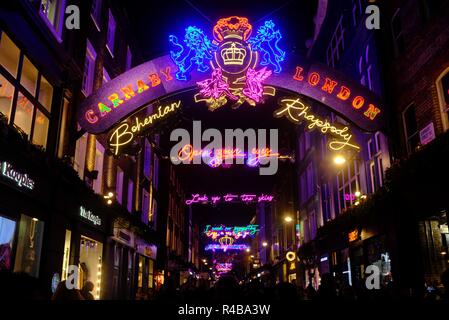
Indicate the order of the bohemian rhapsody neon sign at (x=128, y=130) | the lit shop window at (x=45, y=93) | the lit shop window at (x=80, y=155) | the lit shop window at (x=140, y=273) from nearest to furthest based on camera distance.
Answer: the lit shop window at (x=45, y=93)
the bohemian rhapsody neon sign at (x=128, y=130)
the lit shop window at (x=80, y=155)
the lit shop window at (x=140, y=273)

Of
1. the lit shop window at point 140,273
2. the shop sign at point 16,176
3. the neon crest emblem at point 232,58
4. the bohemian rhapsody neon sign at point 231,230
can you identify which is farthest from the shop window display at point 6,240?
the bohemian rhapsody neon sign at point 231,230

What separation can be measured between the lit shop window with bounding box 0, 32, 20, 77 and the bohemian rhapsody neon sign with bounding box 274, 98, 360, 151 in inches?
320

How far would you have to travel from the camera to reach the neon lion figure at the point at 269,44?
14.3m

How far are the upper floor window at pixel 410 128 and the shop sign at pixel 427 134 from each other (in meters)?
0.79

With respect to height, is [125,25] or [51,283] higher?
[125,25]

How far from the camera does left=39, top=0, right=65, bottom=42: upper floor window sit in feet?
43.4

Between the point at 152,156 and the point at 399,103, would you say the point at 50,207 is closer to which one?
the point at 399,103

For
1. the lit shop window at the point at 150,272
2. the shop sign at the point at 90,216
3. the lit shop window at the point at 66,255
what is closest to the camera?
the lit shop window at the point at 66,255

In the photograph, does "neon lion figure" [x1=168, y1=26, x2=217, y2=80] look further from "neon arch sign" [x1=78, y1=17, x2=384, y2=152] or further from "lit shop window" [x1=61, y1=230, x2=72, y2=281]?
"lit shop window" [x1=61, y1=230, x2=72, y2=281]

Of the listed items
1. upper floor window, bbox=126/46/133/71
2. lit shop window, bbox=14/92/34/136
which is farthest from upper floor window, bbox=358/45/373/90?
lit shop window, bbox=14/92/34/136

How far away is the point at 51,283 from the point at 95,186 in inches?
248

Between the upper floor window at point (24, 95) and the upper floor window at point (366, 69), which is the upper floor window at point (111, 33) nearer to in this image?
the upper floor window at point (24, 95)
